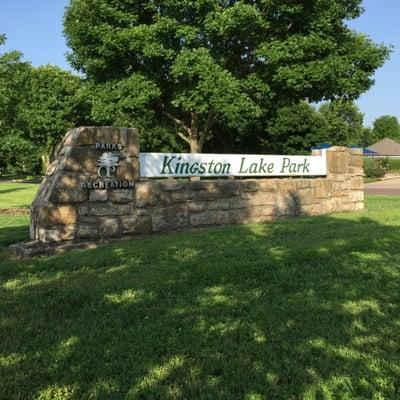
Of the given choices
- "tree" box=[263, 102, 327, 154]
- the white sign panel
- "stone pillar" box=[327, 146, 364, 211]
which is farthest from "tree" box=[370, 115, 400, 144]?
the white sign panel

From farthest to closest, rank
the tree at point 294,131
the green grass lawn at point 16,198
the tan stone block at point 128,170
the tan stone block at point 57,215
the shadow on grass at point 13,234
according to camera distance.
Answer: the tree at point 294,131 → the green grass lawn at point 16,198 → the tan stone block at point 128,170 → the shadow on grass at point 13,234 → the tan stone block at point 57,215

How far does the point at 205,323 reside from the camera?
3943 mm

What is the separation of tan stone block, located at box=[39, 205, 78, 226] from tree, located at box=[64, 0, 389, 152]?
46.8 feet

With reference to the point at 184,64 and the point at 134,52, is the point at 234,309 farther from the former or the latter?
the point at 134,52

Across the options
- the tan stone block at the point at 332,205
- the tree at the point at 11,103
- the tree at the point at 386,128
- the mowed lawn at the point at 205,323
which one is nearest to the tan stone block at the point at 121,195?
the mowed lawn at the point at 205,323

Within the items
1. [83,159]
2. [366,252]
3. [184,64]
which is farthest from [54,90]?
[366,252]

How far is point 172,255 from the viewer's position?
6.27 m

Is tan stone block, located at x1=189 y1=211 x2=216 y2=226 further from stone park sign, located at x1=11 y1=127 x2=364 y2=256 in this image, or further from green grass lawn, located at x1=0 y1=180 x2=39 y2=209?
green grass lawn, located at x1=0 y1=180 x2=39 y2=209

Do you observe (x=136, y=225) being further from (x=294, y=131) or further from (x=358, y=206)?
(x=294, y=131)

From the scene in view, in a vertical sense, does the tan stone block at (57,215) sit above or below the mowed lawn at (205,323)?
above

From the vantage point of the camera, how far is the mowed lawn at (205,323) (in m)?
3.01

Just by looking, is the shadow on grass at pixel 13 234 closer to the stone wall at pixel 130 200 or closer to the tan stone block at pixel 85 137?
the stone wall at pixel 130 200

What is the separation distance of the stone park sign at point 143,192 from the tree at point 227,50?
434 inches

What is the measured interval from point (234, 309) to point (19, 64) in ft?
51.4
